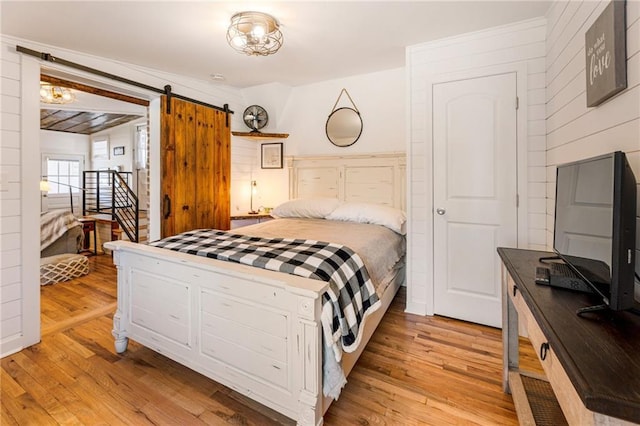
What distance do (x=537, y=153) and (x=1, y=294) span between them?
4.15m

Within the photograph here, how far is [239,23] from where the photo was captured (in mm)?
2088

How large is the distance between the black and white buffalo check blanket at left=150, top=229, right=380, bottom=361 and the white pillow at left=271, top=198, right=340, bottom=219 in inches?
46.8

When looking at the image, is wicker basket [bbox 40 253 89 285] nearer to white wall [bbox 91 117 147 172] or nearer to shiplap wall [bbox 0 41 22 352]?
shiplap wall [bbox 0 41 22 352]

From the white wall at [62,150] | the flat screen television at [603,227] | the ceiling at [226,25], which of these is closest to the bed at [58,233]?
the ceiling at [226,25]

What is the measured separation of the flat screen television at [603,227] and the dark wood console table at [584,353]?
2.8 inches

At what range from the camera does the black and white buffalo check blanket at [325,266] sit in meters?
1.45

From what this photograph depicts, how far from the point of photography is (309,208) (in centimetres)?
331

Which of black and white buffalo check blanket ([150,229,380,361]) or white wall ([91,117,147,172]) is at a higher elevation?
white wall ([91,117,147,172])

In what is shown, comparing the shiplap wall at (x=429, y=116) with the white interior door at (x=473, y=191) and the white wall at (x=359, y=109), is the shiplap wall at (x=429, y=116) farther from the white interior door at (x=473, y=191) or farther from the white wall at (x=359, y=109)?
the white wall at (x=359, y=109)

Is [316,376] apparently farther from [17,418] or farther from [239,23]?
[239,23]

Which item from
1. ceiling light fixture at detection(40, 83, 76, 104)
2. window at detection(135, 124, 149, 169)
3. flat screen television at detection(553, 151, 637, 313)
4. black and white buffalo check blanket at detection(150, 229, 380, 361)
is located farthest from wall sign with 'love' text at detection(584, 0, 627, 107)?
window at detection(135, 124, 149, 169)

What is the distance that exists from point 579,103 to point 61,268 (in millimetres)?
5244

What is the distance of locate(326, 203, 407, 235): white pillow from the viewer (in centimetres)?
289

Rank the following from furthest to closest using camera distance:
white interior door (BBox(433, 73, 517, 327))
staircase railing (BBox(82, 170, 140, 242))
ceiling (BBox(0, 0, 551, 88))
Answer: staircase railing (BBox(82, 170, 140, 242)) < white interior door (BBox(433, 73, 517, 327)) < ceiling (BBox(0, 0, 551, 88))
